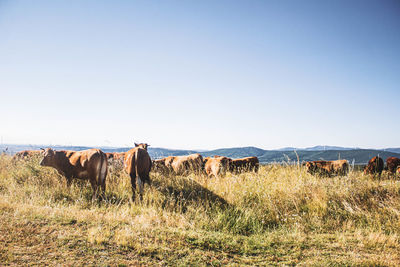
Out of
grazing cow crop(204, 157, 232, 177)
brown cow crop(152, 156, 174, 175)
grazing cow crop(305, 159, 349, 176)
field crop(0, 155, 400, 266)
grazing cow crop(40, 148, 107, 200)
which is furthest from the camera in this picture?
grazing cow crop(305, 159, 349, 176)

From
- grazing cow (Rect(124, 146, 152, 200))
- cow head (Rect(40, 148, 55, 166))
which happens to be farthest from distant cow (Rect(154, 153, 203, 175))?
cow head (Rect(40, 148, 55, 166))

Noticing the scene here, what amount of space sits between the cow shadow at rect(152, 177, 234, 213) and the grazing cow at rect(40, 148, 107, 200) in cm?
153

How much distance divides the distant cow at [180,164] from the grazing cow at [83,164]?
335 cm

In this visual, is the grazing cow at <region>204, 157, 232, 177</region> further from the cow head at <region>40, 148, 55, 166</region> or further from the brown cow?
the cow head at <region>40, 148, 55, 166</region>

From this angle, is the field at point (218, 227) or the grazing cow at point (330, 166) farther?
the grazing cow at point (330, 166)

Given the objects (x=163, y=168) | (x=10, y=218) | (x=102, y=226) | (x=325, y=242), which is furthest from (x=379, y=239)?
(x=163, y=168)

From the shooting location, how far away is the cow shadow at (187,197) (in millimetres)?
5234

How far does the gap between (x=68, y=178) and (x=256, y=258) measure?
594cm

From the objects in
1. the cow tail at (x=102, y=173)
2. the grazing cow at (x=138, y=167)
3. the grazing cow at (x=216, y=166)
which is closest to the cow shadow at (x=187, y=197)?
the grazing cow at (x=138, y=167)

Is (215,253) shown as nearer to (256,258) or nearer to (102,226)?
(256,258)

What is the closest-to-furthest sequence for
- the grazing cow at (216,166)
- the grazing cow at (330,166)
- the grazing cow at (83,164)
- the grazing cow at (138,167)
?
1. the grazing cow at (83,164)
2. the grazing cow at (138,167)
3. the grazing cow at (216,166)
4. the grazing cow at (330,166)

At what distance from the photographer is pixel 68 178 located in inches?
263

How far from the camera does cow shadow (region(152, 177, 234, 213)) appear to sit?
5234 millimetres

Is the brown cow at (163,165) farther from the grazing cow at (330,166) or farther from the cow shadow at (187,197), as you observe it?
the grazing cow at (330,166)
